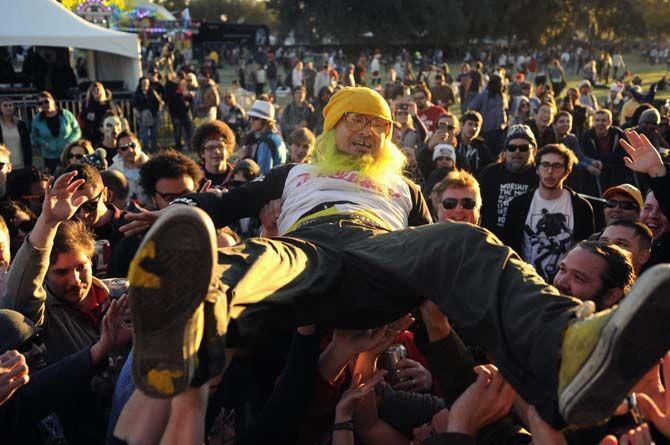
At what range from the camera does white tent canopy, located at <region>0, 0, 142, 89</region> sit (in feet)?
47.6

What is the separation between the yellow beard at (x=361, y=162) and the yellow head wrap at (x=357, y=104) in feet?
0.37

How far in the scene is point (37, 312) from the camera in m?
3.27

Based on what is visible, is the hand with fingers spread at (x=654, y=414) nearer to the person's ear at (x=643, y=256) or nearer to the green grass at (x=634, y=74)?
the person's ear at (x=643, y=256)

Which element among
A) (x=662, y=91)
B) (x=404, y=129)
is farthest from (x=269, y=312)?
(x=662, y=91)

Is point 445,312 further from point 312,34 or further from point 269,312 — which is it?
point 312,34

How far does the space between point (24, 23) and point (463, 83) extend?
11.2m

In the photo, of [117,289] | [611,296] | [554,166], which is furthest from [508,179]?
[117,289]

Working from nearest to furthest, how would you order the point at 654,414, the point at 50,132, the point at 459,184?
the point at 654,414
the point at 459,184
the point at 50,132

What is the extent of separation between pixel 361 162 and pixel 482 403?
185 centimetres

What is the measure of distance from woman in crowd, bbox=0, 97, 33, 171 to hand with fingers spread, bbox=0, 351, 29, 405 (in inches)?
323

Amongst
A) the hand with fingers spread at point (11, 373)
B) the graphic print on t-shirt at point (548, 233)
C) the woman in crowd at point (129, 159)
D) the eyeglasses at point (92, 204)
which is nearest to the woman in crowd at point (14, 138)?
the woman in crowd at point (129, 159)

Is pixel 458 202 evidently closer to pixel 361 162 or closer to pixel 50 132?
pixel 361 162

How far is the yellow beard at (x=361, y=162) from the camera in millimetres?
3982

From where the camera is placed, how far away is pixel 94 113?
11641 mm
